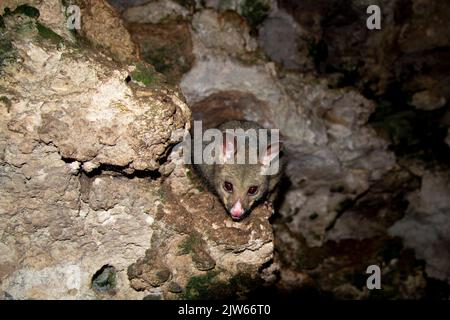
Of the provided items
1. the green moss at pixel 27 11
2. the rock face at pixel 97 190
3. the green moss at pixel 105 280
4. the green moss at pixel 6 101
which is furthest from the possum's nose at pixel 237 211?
the green moss at pixel 27 11

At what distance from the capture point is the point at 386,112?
4930 mm

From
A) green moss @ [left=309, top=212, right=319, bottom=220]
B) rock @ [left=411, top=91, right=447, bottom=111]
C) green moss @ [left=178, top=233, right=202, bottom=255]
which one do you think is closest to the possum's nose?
green moss @ [left=178, top=233, right=202, bottom=255]

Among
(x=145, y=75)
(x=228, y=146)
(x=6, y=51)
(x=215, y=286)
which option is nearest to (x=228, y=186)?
(x=228, y=146)

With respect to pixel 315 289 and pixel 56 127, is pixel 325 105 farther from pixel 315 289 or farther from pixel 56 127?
pixel 56 127

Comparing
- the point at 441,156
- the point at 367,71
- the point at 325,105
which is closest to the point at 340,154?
the point at 325,105

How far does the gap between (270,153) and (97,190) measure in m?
1.74

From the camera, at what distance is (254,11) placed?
175 inches

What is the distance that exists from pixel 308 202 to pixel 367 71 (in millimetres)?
1798

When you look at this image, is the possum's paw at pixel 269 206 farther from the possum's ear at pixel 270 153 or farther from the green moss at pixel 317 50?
the green moss at pixel 317 50

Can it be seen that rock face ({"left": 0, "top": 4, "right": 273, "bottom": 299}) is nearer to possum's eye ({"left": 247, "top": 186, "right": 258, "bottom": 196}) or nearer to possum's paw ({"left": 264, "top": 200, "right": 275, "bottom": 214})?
possum's paw ({"left": 264, "top": 200, "right": 275, "bottom": 214})

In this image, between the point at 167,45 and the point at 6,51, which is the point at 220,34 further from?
the point at 6,51

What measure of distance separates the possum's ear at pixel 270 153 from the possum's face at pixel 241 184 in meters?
0.09

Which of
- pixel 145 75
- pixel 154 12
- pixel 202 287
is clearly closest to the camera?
pixel 145 75

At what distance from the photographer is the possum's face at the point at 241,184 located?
382 centimetres
